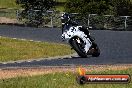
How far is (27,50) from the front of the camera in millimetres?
22219

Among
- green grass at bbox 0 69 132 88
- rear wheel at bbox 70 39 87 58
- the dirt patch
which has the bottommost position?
rear wheel at bbox 70 39 87 58

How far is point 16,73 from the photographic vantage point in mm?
14398

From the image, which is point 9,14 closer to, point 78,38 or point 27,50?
point 27,50

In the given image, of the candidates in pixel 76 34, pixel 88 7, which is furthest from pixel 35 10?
pixel 76 34

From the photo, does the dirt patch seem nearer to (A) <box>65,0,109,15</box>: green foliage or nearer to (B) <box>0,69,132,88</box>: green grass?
(B) <box>0,69,132,88</box>: green grass

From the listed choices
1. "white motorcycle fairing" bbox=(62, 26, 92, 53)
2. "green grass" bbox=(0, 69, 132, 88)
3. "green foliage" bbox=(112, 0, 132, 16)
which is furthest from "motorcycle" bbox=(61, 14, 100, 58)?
"green foliage" bbox=(112, 0, 132, 16)

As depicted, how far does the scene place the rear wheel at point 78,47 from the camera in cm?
1897

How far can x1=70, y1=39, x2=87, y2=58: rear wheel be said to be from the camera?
62.2 ft

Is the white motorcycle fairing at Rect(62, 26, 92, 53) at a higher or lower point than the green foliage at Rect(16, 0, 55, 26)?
higher

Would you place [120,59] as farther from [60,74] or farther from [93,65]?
[60,74]

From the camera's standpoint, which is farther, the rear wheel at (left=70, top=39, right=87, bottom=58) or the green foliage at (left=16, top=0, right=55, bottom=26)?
the green foliage at (left=16, top=0, right=55, bottom=26)

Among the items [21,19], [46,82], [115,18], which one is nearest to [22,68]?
[46,82]

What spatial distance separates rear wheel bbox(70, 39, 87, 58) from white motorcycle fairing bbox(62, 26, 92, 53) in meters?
0.14

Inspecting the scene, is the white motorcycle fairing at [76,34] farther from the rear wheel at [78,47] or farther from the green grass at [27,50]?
the green grass at [27,50]
